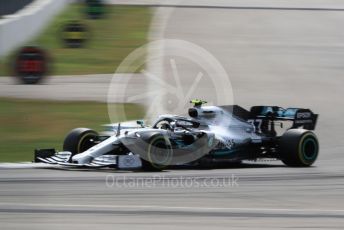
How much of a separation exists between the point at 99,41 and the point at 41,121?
10129 mm

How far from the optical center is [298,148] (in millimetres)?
14055

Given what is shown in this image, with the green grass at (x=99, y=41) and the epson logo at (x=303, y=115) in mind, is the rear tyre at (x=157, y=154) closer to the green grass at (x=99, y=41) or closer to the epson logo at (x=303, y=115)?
the epson logo at (x=303, y=115)

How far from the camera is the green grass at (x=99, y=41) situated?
81.4ft

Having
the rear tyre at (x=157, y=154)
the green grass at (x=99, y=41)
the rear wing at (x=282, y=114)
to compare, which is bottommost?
the rear tyre at (x=157, y=154)

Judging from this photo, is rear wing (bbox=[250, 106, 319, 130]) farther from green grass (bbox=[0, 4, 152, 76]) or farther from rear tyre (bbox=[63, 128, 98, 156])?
green grass (bbox=[0, 4, 152, 76])

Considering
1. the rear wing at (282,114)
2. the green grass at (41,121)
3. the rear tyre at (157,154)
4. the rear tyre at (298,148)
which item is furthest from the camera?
the green grass at (41,121)

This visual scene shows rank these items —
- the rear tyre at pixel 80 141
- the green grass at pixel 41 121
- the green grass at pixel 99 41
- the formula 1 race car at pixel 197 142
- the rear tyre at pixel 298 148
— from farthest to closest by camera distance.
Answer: the green grass at pixel 99 41
the green grass at pixel 41 121
the rear tyre at pixel 80 141
the rear tyre at pixel 298 148
the formula 1 race car at pixel 197 142

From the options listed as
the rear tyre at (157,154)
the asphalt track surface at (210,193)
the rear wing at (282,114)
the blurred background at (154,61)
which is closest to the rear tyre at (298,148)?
the asphalt track surface at (210,193)

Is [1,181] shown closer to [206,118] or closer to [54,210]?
[54,210]

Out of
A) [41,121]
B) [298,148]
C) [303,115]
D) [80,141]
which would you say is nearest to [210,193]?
[298,148]

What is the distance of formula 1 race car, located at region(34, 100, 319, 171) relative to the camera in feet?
42.9

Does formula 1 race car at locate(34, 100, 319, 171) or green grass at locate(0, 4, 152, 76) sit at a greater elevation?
green grass at locate(0, 4, 152, 76)

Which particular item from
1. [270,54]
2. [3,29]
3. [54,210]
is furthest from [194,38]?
[54,210]

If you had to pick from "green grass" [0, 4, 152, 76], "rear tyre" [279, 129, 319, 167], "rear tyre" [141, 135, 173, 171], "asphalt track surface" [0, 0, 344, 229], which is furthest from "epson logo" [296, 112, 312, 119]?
"green grass" [0, 4, 152, 76]
